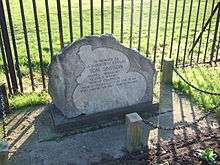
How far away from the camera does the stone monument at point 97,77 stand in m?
4.43

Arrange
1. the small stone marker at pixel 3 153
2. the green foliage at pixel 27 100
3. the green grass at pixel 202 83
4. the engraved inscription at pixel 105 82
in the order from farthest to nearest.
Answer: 1. the green grass at pixel 202 83
2. the green foliage at pixel 27 100
3. the engraved inscription at pixel 105 82
4. the small stone marker at pixel 3 153

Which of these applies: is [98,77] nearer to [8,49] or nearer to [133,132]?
[133,132]

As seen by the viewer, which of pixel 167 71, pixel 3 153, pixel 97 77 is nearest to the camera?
pixel 3 153

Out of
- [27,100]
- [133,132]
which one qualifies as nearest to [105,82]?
[133,132]

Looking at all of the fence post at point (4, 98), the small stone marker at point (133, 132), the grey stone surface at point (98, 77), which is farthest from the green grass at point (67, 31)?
the small stone marker at point (133, 132)

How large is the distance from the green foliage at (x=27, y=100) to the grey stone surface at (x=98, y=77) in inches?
24.9

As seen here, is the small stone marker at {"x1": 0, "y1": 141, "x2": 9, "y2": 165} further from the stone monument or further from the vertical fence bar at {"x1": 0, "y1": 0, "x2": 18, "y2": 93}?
the vertical fence bar at {"x1": 0, "y1": 0, "x2": 18, "y2": 93}

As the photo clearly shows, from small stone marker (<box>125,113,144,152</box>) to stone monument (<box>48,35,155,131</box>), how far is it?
77cm

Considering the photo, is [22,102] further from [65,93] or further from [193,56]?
[193,56]

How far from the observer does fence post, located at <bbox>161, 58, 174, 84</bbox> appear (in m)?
5.43

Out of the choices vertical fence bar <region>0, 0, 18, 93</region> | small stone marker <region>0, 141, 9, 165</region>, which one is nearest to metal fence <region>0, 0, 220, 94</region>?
vertical fence bar <region>0, 0, 18, 93</region>

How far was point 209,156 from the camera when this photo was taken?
4.14 metres

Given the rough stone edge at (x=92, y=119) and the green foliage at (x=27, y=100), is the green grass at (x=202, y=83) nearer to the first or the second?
the rough stone edge at (x=92, y=119)

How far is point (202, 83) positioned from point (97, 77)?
7.13ft
